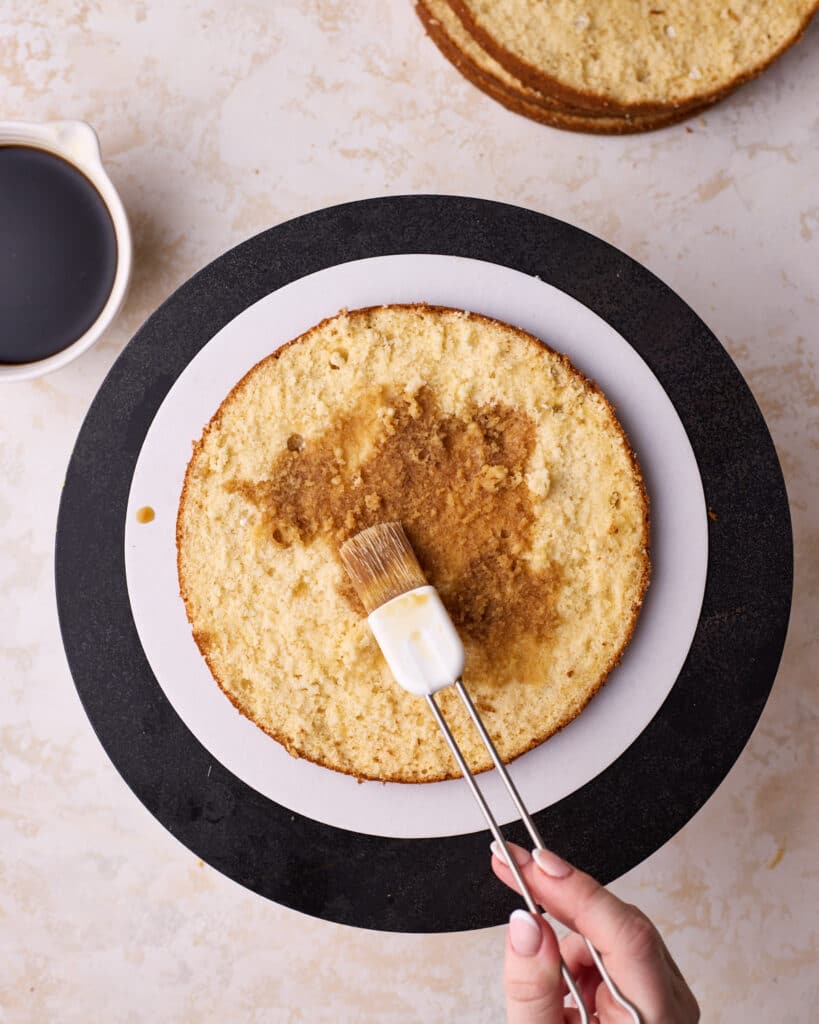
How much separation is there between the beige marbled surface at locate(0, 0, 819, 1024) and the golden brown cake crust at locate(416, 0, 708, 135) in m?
0.04

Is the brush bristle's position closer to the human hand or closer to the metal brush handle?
the metal brush handle

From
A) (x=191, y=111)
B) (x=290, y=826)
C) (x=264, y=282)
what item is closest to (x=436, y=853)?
(x=290, y=826)

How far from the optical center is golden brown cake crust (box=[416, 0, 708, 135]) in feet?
6.09

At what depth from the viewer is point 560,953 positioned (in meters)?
1.38

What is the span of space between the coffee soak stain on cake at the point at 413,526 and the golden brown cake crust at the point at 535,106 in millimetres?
606

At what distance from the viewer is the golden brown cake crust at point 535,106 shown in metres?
1.86

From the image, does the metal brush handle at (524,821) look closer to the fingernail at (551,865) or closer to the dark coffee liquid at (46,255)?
the fingernail at (551,865)

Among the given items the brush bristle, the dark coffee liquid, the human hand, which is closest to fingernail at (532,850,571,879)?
the human hand

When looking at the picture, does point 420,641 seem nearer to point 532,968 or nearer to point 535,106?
point 532,968

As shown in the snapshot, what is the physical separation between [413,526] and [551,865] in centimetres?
61

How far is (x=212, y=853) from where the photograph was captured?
5.61ft

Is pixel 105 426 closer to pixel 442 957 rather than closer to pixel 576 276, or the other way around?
pixel 576 276

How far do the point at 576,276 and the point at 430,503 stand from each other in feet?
1.81

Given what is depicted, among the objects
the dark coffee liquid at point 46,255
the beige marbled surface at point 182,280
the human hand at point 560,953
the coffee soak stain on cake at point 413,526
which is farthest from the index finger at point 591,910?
the dark coffee liquid at point 46,255
